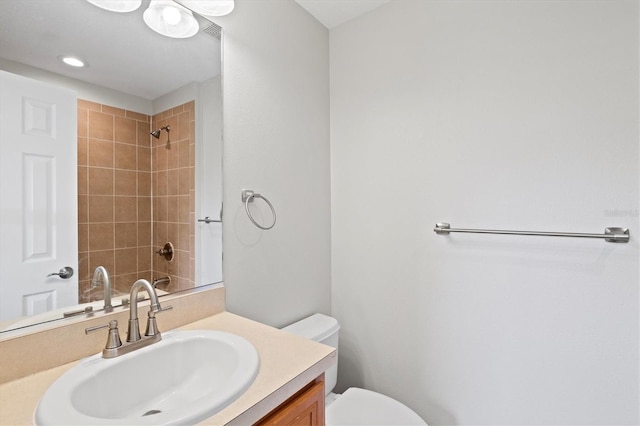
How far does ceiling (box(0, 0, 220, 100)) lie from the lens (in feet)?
2.71

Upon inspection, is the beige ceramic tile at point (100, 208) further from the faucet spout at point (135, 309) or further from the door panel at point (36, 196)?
the faucet spout at point (135, 309)

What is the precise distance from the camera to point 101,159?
3.13 feet

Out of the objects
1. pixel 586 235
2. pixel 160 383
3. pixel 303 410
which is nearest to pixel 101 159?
pixel 160 383

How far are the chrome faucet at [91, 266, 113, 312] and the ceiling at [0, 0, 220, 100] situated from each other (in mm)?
595

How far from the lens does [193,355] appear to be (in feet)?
3.10

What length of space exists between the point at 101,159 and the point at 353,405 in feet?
4.58

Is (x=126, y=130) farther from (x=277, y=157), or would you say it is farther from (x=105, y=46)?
(x=277, y=157)

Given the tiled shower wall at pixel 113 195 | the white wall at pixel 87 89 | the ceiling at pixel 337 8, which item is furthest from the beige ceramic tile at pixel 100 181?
the ceiling at pixel 337 8

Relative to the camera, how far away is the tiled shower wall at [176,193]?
110 cm

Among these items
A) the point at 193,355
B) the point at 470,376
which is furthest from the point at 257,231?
the point at 470,376

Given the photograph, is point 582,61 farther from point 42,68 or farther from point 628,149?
point 42,68

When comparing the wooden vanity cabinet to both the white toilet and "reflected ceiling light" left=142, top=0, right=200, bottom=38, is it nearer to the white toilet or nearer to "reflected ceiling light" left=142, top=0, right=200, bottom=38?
the white toilet

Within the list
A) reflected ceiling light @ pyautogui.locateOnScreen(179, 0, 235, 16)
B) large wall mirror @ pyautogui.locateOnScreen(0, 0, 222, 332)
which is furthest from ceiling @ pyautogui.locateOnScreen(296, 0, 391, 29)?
large wall mirror @ pyautogui.locateOnScreen(0, 0, 222, 332)

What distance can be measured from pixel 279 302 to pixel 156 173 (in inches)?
31.9
